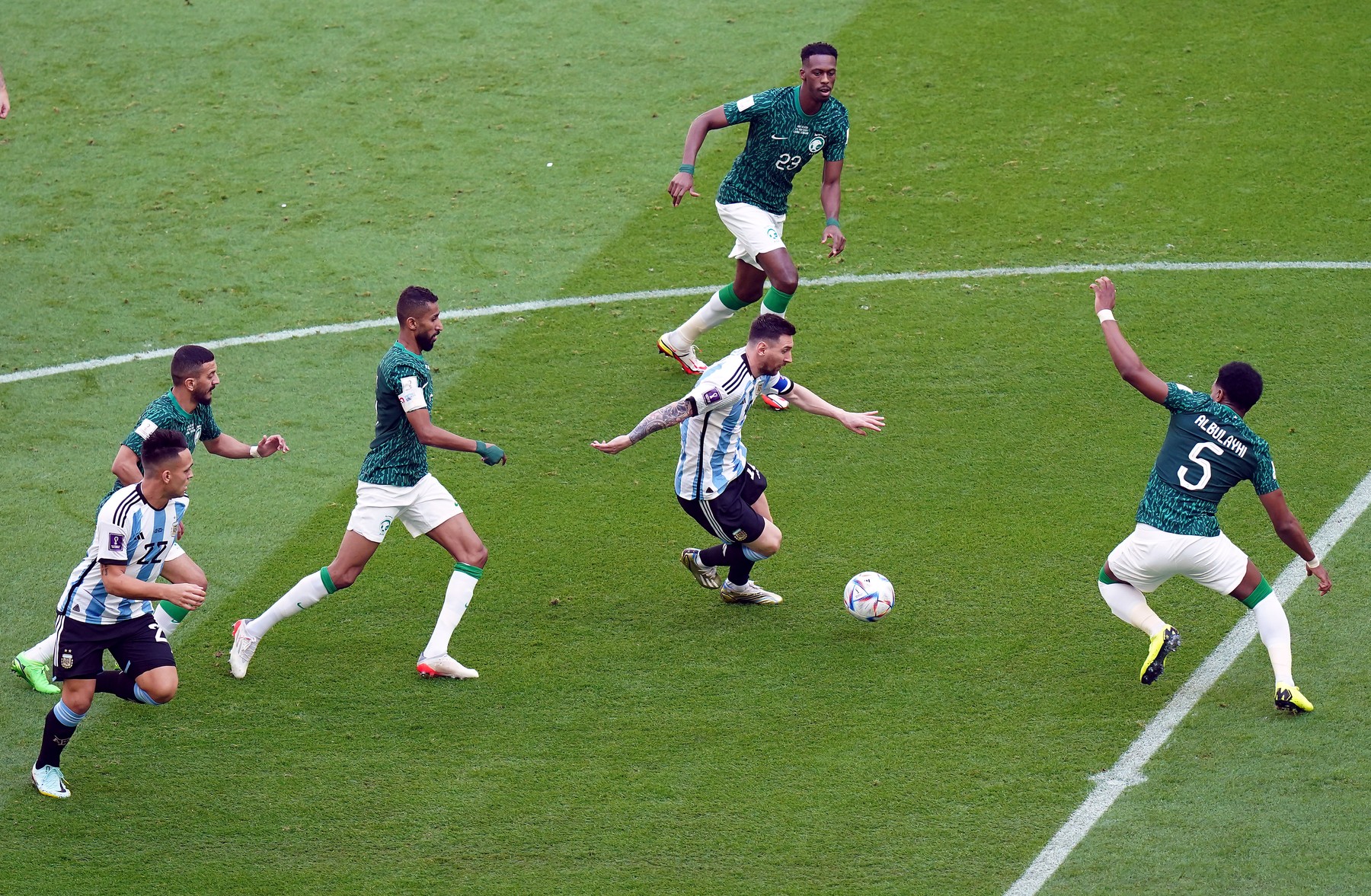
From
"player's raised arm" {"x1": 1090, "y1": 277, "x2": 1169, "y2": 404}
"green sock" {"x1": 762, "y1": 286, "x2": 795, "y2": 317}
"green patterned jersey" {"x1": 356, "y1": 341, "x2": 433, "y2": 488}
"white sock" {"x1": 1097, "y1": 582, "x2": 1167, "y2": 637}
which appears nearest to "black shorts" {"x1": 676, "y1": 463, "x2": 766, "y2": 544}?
"green patterned jersey" {"x1": 356, "y1": 341, "x2": 433, "y2": 488}

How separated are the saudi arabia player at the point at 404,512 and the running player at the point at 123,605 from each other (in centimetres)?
93

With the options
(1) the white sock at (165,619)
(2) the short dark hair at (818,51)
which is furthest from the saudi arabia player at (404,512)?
(2) the short dark hair at (818,51)

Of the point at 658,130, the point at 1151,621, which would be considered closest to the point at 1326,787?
the point at 1151,621

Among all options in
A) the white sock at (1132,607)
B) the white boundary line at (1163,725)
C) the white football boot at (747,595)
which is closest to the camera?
the white boundary line at (1163,725)

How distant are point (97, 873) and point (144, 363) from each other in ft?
20.0

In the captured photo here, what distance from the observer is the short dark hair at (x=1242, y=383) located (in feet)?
24.5

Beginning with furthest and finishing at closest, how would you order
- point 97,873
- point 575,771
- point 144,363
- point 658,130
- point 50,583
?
point 658,130, point 144,363, point 50,583, point 575,771, point 97,873

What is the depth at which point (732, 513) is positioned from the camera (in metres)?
8.55

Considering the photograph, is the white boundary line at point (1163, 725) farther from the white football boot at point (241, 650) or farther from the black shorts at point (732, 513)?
the white football boot at point (241, 650)

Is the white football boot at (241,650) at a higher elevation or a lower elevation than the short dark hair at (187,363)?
lower

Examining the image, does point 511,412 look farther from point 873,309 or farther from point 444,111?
point 444,111

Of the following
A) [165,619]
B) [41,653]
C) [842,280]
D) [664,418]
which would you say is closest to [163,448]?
[165,619]

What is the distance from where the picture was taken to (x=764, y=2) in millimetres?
17703

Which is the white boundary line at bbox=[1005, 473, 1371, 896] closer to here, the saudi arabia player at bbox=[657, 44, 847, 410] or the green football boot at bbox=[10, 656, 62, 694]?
the saudi arabia player at bbox=[657, 44, 847, 410]
